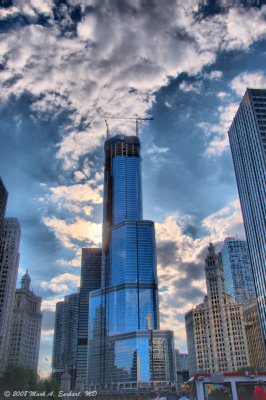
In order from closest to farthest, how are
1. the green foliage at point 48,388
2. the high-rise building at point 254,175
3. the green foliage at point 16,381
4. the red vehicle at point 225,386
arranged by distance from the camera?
the red vehicle at point 225,386, the green foliage at point 16,381, the green foliage at point 48,388, the high-rise building at point 254,175

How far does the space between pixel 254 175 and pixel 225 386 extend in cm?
10260

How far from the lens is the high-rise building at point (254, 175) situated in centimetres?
13862

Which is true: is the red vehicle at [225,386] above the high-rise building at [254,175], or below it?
below

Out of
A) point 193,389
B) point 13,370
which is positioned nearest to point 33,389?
point 13,370

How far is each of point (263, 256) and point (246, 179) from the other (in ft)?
108

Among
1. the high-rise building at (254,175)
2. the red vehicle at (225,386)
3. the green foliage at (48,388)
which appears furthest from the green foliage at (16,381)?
the high-rise building at (254,175)

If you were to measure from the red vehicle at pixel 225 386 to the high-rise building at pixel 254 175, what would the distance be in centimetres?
8340

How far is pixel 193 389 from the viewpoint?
5894 cm

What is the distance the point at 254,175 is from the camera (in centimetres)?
14625

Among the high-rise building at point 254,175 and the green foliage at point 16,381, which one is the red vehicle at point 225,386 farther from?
the high-rise building at point 254,175

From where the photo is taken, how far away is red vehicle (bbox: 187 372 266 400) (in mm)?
54875

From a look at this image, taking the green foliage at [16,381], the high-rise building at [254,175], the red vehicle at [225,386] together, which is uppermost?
the high-rise building at [254,175]

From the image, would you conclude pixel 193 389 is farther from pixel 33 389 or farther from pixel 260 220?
pixel 260 220

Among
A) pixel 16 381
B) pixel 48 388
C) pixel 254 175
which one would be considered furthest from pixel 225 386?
pixel 254 175
